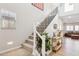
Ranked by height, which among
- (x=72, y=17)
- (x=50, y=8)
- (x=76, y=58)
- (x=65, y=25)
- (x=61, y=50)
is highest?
(x=50, y=8)

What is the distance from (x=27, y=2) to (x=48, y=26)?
62 cm

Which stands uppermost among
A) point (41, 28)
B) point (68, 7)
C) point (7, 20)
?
point (68, 7)

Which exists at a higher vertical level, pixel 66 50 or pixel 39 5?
pixel 39 5

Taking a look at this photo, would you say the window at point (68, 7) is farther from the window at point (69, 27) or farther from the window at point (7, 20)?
the window at point (7, 20)

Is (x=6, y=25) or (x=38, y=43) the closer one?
(x=6, y=25)

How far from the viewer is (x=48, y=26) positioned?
2064mm

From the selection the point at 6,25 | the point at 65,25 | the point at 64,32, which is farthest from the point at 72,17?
the point at 6,25

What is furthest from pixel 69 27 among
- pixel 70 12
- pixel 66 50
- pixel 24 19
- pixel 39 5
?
pixel 24 19

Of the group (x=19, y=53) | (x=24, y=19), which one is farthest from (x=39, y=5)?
(x=19, y=53)

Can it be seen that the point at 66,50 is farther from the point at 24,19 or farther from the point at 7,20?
the point at 7,20

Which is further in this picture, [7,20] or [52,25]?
[52,25]

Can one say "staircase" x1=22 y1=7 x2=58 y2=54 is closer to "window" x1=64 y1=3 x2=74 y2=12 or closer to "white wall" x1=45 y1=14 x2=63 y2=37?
"white wall" x1=45 y1=14 x2=63 y2=37

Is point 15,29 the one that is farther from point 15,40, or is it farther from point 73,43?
point 73,43

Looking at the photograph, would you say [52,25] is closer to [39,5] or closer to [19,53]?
[39,5]
